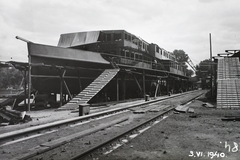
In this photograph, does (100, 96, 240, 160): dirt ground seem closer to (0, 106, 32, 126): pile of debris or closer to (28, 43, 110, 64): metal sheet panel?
(0, 106, 32, 126): pile of debris

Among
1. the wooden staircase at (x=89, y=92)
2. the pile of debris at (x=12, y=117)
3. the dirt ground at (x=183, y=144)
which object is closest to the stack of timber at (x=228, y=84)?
the dirt ground at (x=183, y=144)

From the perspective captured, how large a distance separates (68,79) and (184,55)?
7413 centimetres

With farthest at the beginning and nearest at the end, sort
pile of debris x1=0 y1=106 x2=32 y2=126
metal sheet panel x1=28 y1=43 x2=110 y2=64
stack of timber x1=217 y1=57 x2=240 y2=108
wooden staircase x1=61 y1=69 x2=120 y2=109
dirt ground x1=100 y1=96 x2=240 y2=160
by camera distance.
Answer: stack of timber x1=217 y1=57 x2=240 y2=108
metal sheet panel x1=28 y1=43 x2=110 y2=64
wooden staircase x1=61 y1=69 x2=120 y2=109
pile of debris x1=0 y1=106 x2=32 y2=126
dirt ground x1=100 y1=96 x2=240 y2=160

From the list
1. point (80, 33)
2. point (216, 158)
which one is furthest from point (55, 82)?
point (216, 158)

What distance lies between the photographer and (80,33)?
1988 centimetres

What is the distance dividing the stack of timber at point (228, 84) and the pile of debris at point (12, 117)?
446 inches

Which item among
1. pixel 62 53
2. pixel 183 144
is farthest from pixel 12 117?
pixel 183 144

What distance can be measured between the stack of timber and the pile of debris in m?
11.3

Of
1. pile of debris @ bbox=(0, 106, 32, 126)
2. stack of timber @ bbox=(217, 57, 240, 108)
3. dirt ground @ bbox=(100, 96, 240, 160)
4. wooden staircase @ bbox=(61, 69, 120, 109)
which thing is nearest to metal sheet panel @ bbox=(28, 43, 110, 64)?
wooden staircase @ bbox=(61, 69, 120, 109)

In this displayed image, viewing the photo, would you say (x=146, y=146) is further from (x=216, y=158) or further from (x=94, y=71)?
(x=94, y=71)

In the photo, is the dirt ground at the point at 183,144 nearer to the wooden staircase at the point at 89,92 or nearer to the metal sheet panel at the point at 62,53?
the wooden staircase at the point at 89,92

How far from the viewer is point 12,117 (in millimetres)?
9828

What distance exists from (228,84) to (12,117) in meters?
14.6

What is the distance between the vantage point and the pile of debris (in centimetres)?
898
